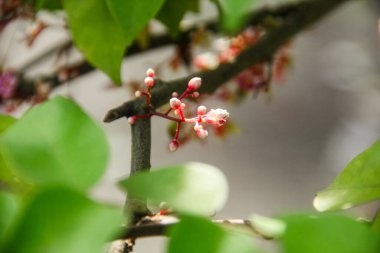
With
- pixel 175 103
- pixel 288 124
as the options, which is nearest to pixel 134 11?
pixel 175 103

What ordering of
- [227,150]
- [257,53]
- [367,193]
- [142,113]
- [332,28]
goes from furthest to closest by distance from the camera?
[332,28], [227,150], [257,53], [142,113], [367,193]

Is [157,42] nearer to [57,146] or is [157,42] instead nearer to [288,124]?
[57,146]

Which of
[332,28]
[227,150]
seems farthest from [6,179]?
[332,28]

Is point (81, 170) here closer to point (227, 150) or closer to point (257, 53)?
point (257, 53)

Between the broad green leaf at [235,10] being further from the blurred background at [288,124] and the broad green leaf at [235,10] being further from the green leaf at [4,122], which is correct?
the blurred background at [288,124]

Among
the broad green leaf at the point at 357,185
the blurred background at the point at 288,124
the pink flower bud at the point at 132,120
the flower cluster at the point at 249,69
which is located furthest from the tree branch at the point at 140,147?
the blurred background at the point at 288,124

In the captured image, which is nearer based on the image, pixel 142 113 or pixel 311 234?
pixel 311 234
